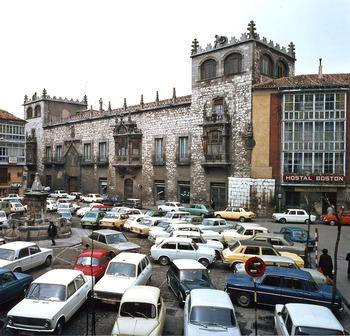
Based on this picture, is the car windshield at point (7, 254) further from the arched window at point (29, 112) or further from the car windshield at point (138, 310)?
the arched window at point (29, 112)

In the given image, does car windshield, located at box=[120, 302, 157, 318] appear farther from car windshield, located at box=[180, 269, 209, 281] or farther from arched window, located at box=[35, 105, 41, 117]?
arched window, located at box=[35, 105, 41, 117]

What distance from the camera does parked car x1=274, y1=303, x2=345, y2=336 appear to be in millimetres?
7707

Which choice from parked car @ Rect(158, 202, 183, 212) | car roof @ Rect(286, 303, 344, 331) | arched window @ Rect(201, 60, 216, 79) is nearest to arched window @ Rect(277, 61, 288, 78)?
arched window @ Rect(201, 60, 216, 79)

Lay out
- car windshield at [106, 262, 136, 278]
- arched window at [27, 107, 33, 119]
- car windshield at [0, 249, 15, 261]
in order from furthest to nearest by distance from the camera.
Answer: arched window at [27, 107, 33, 119]
car windshield at [0, 249, 15, 261]
car windshield at [106, 262, 136, 278]

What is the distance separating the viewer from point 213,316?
840 cm

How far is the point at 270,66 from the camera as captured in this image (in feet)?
114

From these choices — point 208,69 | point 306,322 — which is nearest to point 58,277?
point 306,322

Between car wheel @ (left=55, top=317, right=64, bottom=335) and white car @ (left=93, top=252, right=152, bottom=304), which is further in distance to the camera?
white car @ (left=93, top=252, right=152, bottom=304)

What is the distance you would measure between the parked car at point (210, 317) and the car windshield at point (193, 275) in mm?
2447

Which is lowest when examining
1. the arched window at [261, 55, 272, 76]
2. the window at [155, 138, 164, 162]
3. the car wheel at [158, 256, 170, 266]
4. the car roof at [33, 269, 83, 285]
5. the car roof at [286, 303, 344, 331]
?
the car wheel at [158, 256, 170, 266]

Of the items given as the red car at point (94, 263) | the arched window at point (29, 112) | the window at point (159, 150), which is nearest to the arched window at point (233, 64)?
the window at point (159, 150)

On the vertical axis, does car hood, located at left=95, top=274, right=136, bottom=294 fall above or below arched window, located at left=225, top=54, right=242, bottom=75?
below

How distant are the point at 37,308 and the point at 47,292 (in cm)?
65

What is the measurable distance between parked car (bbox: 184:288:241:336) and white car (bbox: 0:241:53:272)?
7839mm
